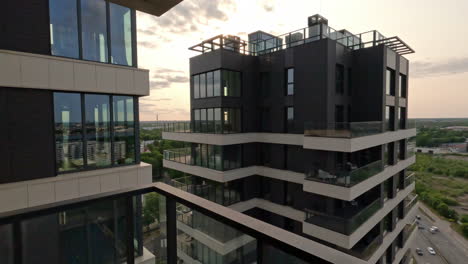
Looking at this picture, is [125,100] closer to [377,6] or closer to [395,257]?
[377,6]

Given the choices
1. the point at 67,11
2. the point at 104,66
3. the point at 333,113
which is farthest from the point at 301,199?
the point at 67,11

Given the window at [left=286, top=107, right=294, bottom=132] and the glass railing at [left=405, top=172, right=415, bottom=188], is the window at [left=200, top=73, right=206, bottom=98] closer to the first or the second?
the window at [left=286, top=107, right=294, bottom=132]

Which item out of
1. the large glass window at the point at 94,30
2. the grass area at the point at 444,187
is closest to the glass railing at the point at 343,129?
the large glass window at the point at 94,30

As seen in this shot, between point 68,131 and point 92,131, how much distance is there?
598 mm

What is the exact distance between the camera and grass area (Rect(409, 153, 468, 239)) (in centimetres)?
4184

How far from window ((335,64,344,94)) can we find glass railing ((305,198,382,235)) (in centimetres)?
717

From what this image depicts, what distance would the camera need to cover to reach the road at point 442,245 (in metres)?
27.6

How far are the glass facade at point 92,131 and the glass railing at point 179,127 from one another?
941 centimetres

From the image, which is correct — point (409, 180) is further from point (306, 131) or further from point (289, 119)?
point (306, 131)

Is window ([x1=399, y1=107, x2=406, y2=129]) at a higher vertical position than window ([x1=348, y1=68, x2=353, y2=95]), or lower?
lower

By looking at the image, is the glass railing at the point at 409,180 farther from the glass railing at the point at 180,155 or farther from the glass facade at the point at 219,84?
the glass railing at the point at 180,155

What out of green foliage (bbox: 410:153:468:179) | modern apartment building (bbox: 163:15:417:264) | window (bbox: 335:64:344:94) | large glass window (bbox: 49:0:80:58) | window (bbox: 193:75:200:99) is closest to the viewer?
large glass window (bbox: 49:0:80:58)

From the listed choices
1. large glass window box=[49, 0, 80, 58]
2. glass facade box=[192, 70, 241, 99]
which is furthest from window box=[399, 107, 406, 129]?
large glass window box=[49, 0, 80, 58]

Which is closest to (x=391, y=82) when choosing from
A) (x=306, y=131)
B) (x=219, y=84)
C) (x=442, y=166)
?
(x=306, y=131)
